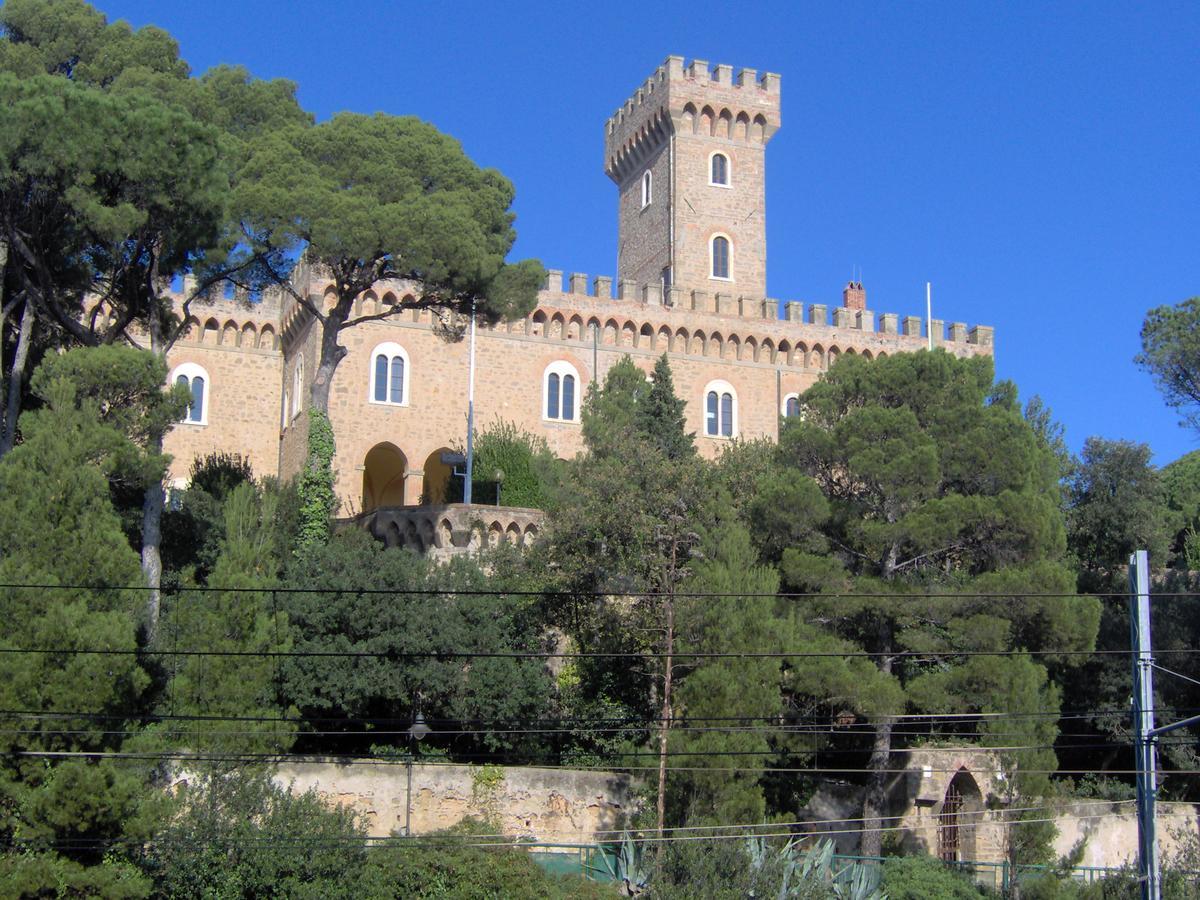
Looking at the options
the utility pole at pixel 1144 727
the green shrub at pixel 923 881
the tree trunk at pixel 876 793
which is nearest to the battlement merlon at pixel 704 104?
the tree trunk at pixel 876 793

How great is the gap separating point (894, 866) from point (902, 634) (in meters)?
3.64

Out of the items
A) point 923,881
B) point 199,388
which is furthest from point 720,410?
point 923,881

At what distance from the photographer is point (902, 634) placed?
2258 centimetres

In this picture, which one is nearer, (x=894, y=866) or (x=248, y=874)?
(x=248, y=874)

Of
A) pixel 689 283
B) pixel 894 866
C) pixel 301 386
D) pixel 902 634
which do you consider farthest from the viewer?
pixel 689 283

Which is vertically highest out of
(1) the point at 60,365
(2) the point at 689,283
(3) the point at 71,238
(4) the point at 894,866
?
(2) the point at 689,283

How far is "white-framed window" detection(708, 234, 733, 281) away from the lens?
42.7m

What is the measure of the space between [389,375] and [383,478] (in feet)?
12.4

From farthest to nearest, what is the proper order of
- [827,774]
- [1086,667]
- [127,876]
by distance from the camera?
[1086,667] → [827,774] → [127,876]

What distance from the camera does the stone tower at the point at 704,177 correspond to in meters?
42.7

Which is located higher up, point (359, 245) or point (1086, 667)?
point (359, 245)

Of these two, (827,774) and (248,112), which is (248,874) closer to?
(827,774)

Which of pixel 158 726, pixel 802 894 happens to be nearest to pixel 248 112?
pixel 158 726

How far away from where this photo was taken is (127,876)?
17125 millimetres
